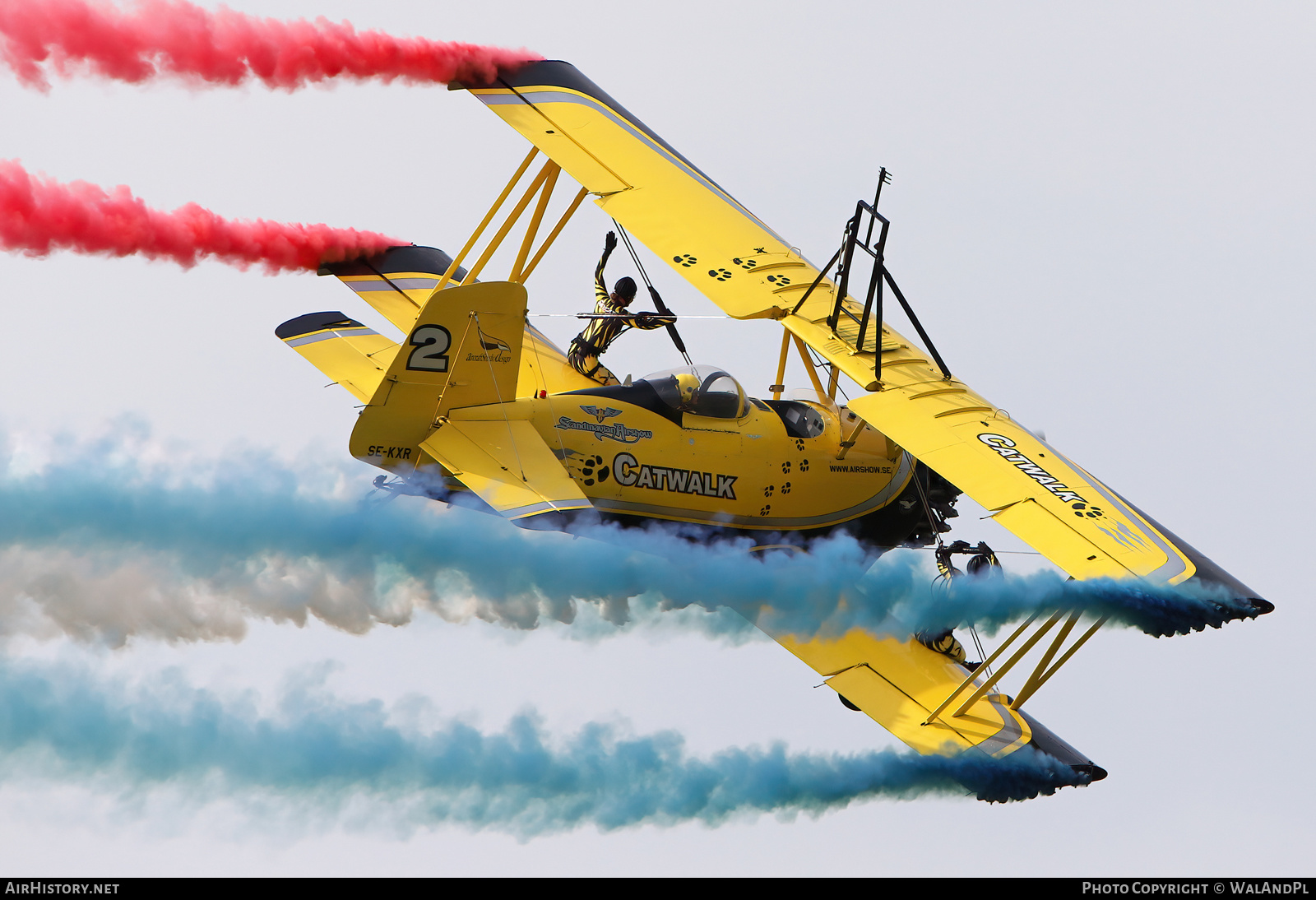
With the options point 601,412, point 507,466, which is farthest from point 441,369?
point 601,412

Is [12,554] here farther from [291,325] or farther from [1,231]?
[291,325]

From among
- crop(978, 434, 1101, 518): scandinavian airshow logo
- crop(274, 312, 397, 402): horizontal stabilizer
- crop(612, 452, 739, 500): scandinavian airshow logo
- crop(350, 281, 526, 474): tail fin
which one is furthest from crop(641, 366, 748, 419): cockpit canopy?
crop(274, 312, 397, 402): horizontal stabilizer

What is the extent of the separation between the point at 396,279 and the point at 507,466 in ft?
18.4

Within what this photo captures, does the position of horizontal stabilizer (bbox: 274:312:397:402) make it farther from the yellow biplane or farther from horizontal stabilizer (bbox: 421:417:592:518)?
horizontal stabilizer (bbox: 421:417:592:518)

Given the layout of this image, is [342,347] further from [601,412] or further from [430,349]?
[601,412]

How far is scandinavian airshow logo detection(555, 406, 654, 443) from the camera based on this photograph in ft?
56.4

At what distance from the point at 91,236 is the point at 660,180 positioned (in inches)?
245

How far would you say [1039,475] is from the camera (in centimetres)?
1591

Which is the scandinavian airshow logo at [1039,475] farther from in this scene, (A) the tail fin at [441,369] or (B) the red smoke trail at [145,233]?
(B) the red smoke trail at [145,233]

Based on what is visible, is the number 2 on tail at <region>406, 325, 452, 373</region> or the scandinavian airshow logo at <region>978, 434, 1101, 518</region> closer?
the scandinavian airshow logo at <region>978, 434, 1101, 518</region>

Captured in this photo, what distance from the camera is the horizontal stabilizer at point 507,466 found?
615 inches

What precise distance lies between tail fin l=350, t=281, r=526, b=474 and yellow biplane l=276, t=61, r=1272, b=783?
2 centimetres

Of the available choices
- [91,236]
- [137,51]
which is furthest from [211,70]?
[91,236]

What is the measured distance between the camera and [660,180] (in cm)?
1988
